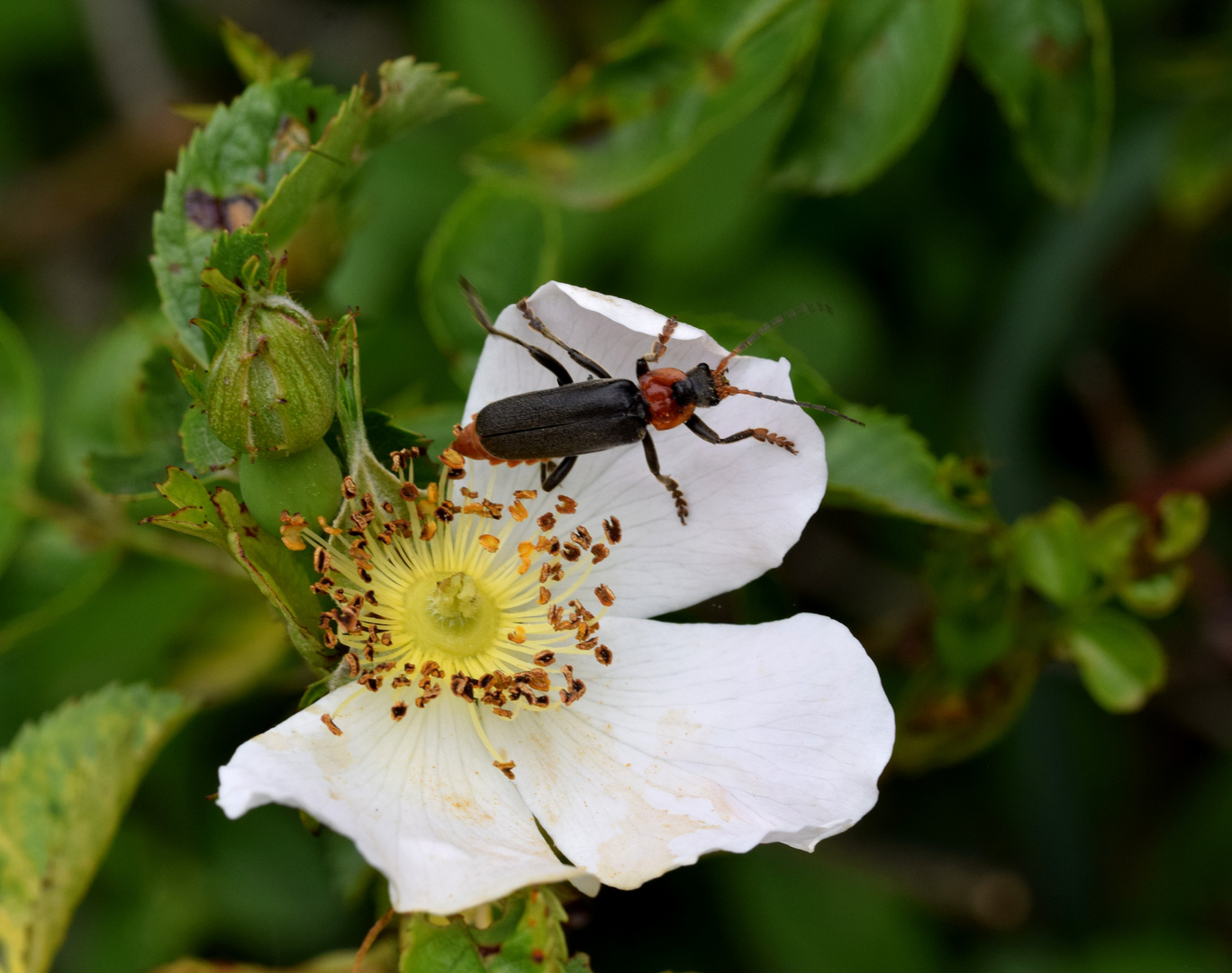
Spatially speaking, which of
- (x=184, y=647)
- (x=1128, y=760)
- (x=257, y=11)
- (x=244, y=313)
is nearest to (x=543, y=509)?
(x=244, y=313)

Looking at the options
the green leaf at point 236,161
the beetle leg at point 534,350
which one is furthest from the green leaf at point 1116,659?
the green leaf at point 236,161

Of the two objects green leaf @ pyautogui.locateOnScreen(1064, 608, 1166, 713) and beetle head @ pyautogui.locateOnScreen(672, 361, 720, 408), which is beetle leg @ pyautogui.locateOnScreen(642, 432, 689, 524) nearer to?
beetle head @ pyautogui.locateOnScreen(672, 361, 720, 408)

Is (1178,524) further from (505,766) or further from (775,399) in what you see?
(505,766)

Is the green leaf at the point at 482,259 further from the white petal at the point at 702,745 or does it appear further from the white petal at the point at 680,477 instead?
the white petal at the point at 702,745

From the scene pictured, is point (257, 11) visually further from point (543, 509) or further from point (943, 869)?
point (943, 869)

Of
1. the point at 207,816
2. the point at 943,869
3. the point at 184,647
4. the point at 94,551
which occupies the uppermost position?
the point at 94,551

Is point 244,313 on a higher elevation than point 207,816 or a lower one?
higher

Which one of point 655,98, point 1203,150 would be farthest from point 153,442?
point 1203,150

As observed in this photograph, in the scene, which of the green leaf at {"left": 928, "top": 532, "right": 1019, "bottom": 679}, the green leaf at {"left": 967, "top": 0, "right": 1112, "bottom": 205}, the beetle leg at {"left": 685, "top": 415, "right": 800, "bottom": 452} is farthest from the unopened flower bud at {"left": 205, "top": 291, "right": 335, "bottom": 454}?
the green leaf at {"left": 967, "top": 0, "right": 1112, "bottom": 205}
